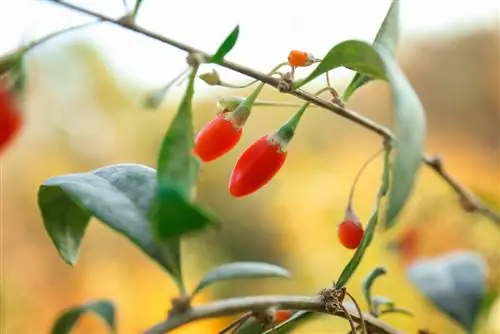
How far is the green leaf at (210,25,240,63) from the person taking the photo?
42 centimetres

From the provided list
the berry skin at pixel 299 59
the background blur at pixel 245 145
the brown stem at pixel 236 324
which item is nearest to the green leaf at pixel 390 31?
the berry skin at pixel 299 59

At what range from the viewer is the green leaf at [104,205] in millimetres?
383

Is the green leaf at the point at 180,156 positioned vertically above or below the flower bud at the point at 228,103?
below

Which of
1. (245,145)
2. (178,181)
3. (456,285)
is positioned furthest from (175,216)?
(245,145)

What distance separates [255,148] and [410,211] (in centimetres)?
97

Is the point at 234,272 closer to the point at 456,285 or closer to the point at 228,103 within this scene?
the point at 228,103

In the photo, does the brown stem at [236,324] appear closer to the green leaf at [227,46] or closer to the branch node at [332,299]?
the branch node at [332,299]

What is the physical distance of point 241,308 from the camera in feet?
1.28

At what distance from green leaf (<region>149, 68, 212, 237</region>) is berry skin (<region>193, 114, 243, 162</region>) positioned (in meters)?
0.06

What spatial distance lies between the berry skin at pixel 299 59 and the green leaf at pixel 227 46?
4cm

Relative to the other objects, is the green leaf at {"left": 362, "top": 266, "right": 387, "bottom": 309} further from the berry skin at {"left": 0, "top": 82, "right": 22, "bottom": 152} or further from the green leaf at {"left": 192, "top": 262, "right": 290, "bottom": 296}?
the berry skin at {"left": 0, "top": 82, "right": 22, "bottom": 152}

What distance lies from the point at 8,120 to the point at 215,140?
0.13m

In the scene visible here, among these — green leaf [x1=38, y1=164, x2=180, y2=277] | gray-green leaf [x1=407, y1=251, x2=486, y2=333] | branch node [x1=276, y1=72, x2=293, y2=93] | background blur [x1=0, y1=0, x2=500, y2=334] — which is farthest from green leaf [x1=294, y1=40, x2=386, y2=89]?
background blur [x1=0, y1=0, x2=500, y2=334]

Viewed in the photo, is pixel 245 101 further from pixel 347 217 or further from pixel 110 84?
pixel 110 84
